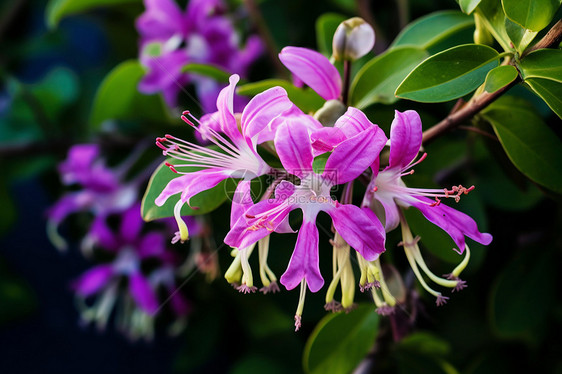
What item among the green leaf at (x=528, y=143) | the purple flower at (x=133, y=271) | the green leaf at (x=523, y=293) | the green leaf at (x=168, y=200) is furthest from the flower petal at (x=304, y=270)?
the purple flower at (x=133, y=271)

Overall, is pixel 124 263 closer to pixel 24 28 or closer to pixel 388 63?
pixel 388 63

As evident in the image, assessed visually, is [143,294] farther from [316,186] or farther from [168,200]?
[316,186]

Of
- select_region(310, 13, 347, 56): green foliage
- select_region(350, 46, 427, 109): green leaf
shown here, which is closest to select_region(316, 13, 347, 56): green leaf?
select_region(310, 13, 347, 56): green foliage

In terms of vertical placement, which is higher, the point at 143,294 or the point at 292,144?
the point at 292,144

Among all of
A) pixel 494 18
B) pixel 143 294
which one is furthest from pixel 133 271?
pixel 494 18

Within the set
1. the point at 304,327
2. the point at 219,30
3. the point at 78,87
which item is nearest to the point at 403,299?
the point at 304,327

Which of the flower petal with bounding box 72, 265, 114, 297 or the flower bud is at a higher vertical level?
the flower bud

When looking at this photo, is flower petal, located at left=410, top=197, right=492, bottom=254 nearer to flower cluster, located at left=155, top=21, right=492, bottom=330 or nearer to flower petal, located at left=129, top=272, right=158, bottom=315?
flower cluster, located at left=155, top=21, right=492, bottom=330

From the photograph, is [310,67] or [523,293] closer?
[310,67]
